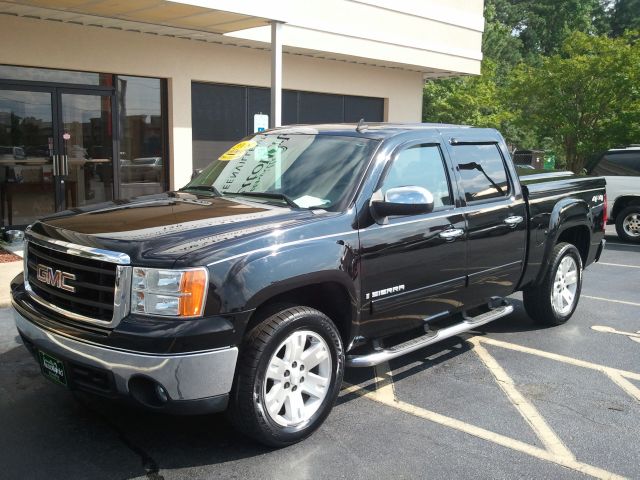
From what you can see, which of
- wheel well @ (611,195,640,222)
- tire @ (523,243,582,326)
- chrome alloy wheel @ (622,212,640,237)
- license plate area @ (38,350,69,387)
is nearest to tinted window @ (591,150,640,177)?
wheel well @ (611,195,640,222)

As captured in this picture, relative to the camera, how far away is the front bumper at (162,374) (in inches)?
124

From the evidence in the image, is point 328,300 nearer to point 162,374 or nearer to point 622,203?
point 162,374

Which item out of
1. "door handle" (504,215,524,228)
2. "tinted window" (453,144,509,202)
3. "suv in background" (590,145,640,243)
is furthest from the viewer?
"suv in background" (590,145,640,243)

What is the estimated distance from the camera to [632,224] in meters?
12.5

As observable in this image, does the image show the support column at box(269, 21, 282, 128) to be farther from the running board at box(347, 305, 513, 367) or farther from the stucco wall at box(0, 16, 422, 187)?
A: the running board at box(347, 305, 513, 367)

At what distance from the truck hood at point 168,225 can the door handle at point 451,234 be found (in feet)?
3.63

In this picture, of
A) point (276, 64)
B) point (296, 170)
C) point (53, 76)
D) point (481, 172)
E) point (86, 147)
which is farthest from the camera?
point (86, 147)

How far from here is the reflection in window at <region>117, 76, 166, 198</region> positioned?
11.9 m

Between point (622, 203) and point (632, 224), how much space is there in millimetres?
480

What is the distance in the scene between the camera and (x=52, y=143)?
10.9 meters

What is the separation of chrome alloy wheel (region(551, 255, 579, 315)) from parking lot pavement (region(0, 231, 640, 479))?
0.82 meters

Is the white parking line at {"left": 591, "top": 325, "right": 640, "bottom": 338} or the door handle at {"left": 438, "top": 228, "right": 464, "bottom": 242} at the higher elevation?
the door handle at {"left": 438, "top": 228, "right": 464, "bottom": 242}

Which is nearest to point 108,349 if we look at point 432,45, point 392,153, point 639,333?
point 392,153

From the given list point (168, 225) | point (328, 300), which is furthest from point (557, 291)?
point (168, 225)
